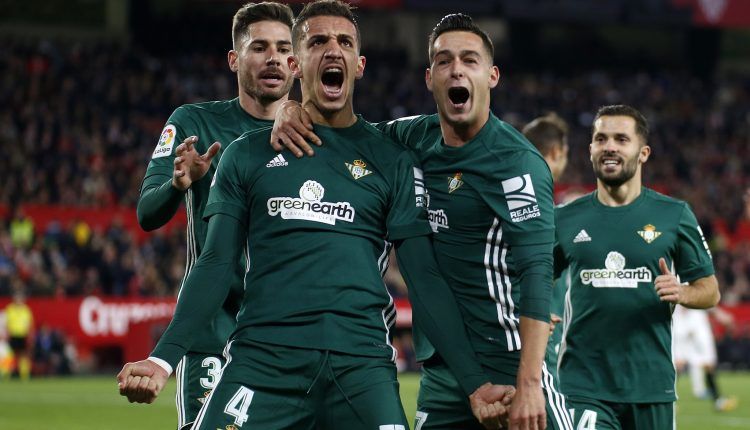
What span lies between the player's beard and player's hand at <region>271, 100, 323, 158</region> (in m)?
2.91

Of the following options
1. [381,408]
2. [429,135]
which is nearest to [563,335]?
[429,135]

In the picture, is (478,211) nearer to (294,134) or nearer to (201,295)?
(294,134)

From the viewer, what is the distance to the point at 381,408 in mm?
4410

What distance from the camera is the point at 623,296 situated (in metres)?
6.98

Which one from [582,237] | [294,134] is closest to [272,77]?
[294,134]

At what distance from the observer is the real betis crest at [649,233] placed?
23.3 ft

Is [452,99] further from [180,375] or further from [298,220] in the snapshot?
[180,375]

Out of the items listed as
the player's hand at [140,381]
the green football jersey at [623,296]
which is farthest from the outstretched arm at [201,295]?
the green football jersey at [623,296]

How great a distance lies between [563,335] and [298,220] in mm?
3010

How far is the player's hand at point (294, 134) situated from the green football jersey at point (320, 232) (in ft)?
0.13

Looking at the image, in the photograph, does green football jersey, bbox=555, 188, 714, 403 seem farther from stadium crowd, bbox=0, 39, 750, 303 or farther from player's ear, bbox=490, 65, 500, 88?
stadium crowd, bbox=0, 39, 750, 303

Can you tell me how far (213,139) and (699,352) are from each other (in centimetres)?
1327

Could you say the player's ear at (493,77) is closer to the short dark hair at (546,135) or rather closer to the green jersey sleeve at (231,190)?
the green jersey sleeve at (231,190)

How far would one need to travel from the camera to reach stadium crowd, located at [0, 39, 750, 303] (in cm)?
2272
